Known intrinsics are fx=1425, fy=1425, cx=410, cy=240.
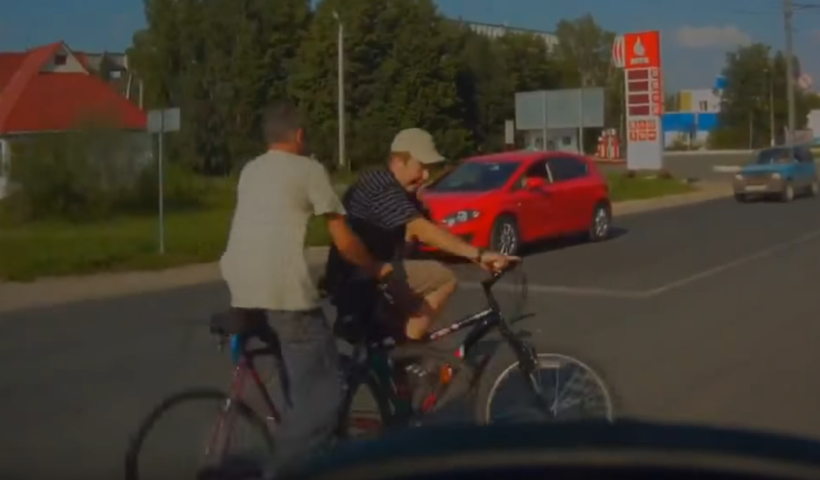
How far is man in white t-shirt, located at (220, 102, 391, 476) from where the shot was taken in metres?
5.66

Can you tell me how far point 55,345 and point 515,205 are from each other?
9.63 m

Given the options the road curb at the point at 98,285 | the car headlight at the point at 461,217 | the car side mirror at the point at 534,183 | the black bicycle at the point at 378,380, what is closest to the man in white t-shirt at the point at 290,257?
the black bicycle at the point at 378,380

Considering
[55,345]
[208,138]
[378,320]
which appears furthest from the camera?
[208,138]

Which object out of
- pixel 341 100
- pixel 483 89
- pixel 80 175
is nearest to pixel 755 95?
pixel 483 89

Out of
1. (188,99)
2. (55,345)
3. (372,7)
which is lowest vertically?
(55,345)

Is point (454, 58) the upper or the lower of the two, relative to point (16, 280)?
upper

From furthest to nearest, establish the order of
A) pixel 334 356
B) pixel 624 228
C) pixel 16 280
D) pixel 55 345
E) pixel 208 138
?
pixel 208 138, pixel 624 228, pixel 16 280, pixel 55 345, pixel 334 356

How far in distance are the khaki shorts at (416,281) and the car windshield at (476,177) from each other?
47.6ft

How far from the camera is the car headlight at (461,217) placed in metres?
20.4

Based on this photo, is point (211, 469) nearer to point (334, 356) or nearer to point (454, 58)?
point (334, 356)

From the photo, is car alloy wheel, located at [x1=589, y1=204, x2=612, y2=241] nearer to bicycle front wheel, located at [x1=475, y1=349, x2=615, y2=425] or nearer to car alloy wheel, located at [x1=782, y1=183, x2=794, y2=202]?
car alloy wheel, located at [x1=782, y1=183, x2=794, y2=202]

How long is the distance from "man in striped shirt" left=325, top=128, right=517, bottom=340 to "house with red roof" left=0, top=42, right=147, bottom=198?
4364 cm

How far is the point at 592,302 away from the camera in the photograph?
49.6 feet

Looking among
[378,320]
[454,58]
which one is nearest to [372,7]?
[454,58]
